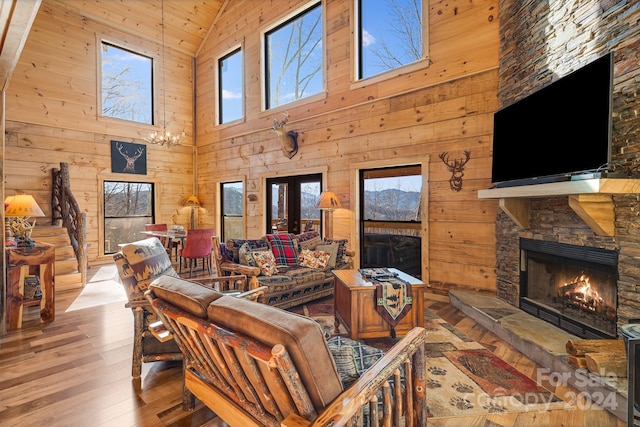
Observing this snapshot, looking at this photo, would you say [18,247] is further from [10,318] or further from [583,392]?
[583,392]

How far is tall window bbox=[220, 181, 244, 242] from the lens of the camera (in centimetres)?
751

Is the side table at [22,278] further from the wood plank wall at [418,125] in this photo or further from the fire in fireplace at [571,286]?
the fire in fireplace at [571,286]

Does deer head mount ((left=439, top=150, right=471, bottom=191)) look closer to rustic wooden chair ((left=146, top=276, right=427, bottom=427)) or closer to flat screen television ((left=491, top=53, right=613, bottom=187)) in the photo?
flat screen television ((left=491, top=53, right=613, bottom=187))

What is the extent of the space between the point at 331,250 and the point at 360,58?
3290mm

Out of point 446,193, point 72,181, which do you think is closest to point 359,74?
point 446,193

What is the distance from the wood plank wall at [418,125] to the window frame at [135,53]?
2.57 m

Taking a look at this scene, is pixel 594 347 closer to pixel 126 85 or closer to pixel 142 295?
pixel 142 295

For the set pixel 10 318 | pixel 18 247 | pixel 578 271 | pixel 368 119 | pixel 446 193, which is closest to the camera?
pixel 578 271

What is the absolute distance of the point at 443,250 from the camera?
4312 mm

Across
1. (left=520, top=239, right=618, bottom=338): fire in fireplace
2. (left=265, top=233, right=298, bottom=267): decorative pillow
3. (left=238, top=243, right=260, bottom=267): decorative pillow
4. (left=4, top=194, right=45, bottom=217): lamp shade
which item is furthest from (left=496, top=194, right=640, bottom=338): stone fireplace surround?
(left=4, top=194, right=45, bottom=217): lamp shade

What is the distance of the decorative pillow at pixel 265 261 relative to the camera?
3.79 meters

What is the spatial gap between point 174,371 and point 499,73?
15.4 ft

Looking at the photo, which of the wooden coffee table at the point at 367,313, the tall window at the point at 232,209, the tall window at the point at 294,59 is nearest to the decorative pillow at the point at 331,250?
the wooden coffee table at the point at 367,313

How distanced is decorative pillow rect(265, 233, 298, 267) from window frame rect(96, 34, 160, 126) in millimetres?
5396
